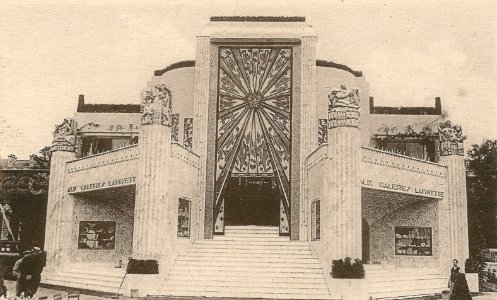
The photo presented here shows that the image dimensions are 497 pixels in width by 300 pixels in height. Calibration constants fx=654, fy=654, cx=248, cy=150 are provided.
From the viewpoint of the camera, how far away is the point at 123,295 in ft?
66.3

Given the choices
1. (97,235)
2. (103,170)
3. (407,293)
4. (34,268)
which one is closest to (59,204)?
(97,235)

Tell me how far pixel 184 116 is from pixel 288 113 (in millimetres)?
4172

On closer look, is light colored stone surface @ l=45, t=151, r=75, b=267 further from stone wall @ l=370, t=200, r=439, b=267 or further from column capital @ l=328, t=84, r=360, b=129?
stone wall @ l=370, t=200, r=439, b=267

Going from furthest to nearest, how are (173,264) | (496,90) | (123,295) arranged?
(173,264)
(123,295)
(496,90)

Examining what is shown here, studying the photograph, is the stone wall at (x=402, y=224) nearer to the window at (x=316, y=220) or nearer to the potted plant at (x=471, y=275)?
the potted plant at (x=471, y=275)

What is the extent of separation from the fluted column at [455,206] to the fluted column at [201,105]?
9.12 m

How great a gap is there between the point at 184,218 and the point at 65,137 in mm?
6525

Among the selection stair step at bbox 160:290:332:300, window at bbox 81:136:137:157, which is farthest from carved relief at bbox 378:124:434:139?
window at bbox 81:136:137:157

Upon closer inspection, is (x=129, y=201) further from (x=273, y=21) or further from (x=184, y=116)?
(x=273, y=21)

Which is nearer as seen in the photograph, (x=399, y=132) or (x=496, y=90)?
(x=496, y=90)

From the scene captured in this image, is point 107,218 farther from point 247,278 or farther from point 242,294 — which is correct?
point 242,294

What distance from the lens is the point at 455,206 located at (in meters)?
24.5

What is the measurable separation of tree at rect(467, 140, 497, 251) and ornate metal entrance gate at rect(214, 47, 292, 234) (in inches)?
325

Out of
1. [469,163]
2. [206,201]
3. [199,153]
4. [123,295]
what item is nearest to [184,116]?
[199,153]
